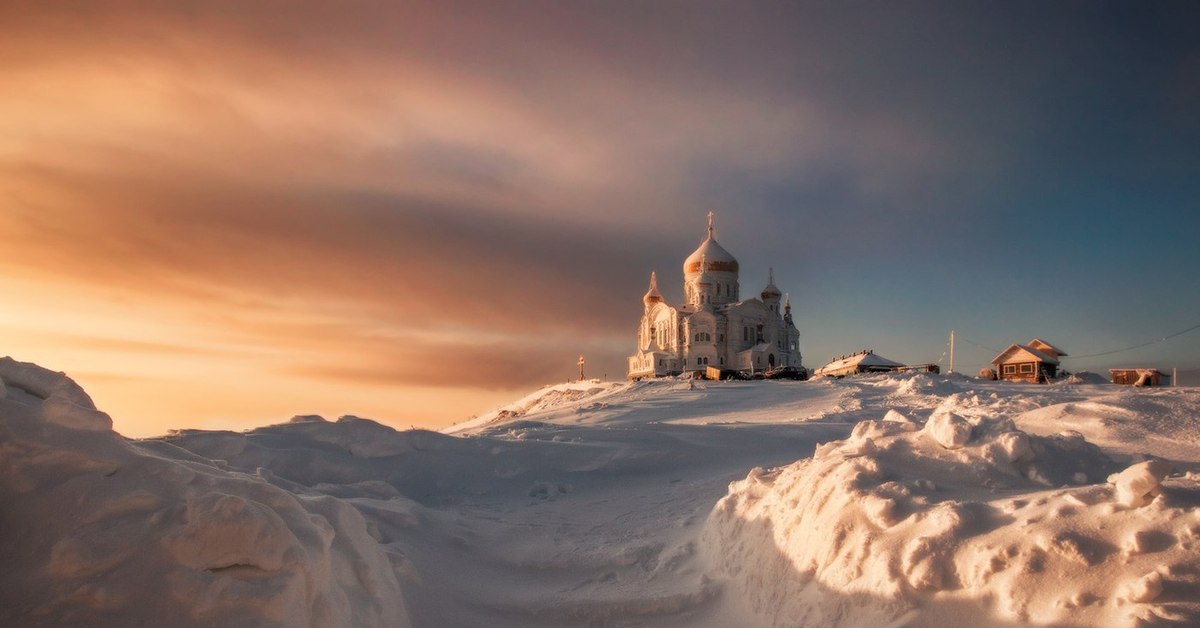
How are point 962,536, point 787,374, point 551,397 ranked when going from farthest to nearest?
point 551,397 < point 787,374 < point 962,536

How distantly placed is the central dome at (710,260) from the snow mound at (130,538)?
48.5m

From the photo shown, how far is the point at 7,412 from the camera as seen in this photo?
232 inches

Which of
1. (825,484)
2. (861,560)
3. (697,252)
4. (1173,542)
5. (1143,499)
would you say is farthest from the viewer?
(697,252)

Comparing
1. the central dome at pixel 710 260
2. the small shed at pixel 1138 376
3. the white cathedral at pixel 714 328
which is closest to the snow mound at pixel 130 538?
the small shed at pixel 1138 376

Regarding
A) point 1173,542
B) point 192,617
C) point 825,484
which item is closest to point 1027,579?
point 1173,542

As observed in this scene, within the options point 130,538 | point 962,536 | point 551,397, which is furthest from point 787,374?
point 130,538

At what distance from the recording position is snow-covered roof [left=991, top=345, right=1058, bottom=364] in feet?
122

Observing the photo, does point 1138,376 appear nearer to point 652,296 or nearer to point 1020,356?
point 1020,356

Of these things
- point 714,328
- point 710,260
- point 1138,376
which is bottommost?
point 1138,376

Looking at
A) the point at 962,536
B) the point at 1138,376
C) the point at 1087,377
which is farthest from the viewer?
the point at 1087,377

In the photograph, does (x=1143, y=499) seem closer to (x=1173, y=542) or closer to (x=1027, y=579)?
(x=1173, y=542)

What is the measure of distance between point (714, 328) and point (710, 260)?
5654 mm

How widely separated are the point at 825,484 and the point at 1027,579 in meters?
2.51

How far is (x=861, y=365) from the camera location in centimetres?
4134
